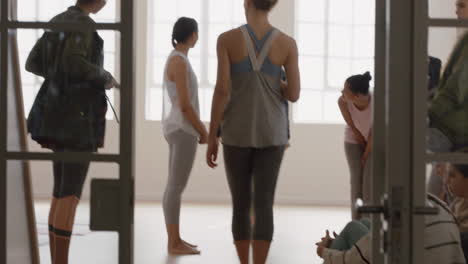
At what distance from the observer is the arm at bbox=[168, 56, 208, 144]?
15.8ft

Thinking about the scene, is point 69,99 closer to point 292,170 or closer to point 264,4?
point 264,4

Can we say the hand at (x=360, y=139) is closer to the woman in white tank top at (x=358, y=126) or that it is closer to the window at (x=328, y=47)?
the woman in white tank top at (x=358, y=126)

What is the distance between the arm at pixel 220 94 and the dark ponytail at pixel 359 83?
1.49m

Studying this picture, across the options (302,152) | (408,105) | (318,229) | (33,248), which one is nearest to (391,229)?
(408,105)

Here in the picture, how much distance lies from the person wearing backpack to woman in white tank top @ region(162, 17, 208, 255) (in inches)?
96.8

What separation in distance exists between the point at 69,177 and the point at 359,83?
10.3 feet

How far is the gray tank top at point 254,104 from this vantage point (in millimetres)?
3734

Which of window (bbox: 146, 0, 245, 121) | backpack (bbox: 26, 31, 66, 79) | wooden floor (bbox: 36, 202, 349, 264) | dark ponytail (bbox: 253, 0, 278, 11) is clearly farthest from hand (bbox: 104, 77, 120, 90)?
window (bbox: 146, 0, 245, 121)

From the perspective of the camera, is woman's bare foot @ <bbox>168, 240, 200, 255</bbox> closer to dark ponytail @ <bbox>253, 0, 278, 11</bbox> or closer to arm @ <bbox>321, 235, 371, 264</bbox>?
dark ponytail @ <bbox>253, 0, 278, 11</bbox>

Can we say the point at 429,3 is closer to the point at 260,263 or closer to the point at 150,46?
the point at 260,263

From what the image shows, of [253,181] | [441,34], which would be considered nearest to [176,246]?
[253,181]

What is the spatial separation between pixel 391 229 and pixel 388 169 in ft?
0.50

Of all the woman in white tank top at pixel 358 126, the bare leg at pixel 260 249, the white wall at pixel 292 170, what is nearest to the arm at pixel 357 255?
the bare leg at pixel 260 249

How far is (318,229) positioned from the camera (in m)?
6.80
